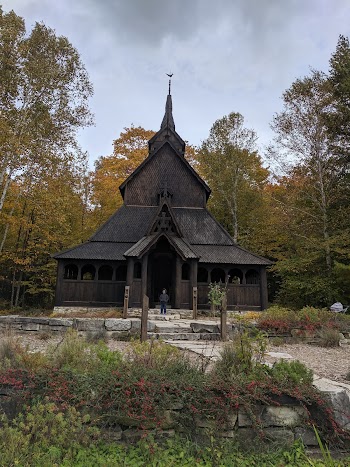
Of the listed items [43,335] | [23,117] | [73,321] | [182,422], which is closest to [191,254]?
[73,321]

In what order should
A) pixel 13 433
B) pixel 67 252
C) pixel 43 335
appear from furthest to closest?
pixel 67 252 → pixel 43 335 → pixel 13 433

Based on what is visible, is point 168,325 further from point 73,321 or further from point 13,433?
point 13,433

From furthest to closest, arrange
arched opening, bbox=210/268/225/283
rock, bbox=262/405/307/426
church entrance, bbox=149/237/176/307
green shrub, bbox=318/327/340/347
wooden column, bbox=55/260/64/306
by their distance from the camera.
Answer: arched opening, bbox=210/268/225/283 < church entrance, bbox=149/237/176/307 < wooden column, bbox=55/260/64/306 < green shrub, bbox=318/327/340/347 < rock, bbox=262/405/307/426

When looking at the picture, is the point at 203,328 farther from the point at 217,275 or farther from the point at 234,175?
the point at 234,175

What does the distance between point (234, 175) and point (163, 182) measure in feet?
23.2

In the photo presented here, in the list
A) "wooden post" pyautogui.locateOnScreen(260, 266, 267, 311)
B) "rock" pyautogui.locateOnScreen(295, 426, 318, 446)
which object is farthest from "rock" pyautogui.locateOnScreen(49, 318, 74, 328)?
"wooden post" pyautogui.locateOnScreen(260, 266, 267, 311)

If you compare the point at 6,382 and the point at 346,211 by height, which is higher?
the point at 346,211

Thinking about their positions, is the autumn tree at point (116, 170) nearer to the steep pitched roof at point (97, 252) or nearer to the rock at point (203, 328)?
the steep pitched roof at point (97, 252)

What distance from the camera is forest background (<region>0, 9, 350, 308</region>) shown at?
14.8m

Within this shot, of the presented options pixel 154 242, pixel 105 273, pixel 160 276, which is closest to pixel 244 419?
pixel 154 242

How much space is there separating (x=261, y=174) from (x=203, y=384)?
24395 mm

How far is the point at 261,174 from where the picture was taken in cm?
2672

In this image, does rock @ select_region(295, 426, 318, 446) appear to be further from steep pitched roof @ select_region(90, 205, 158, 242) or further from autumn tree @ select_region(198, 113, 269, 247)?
autumn tree @ select_region(198, 113, 269, 247)

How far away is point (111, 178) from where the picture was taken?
24.1 metres
